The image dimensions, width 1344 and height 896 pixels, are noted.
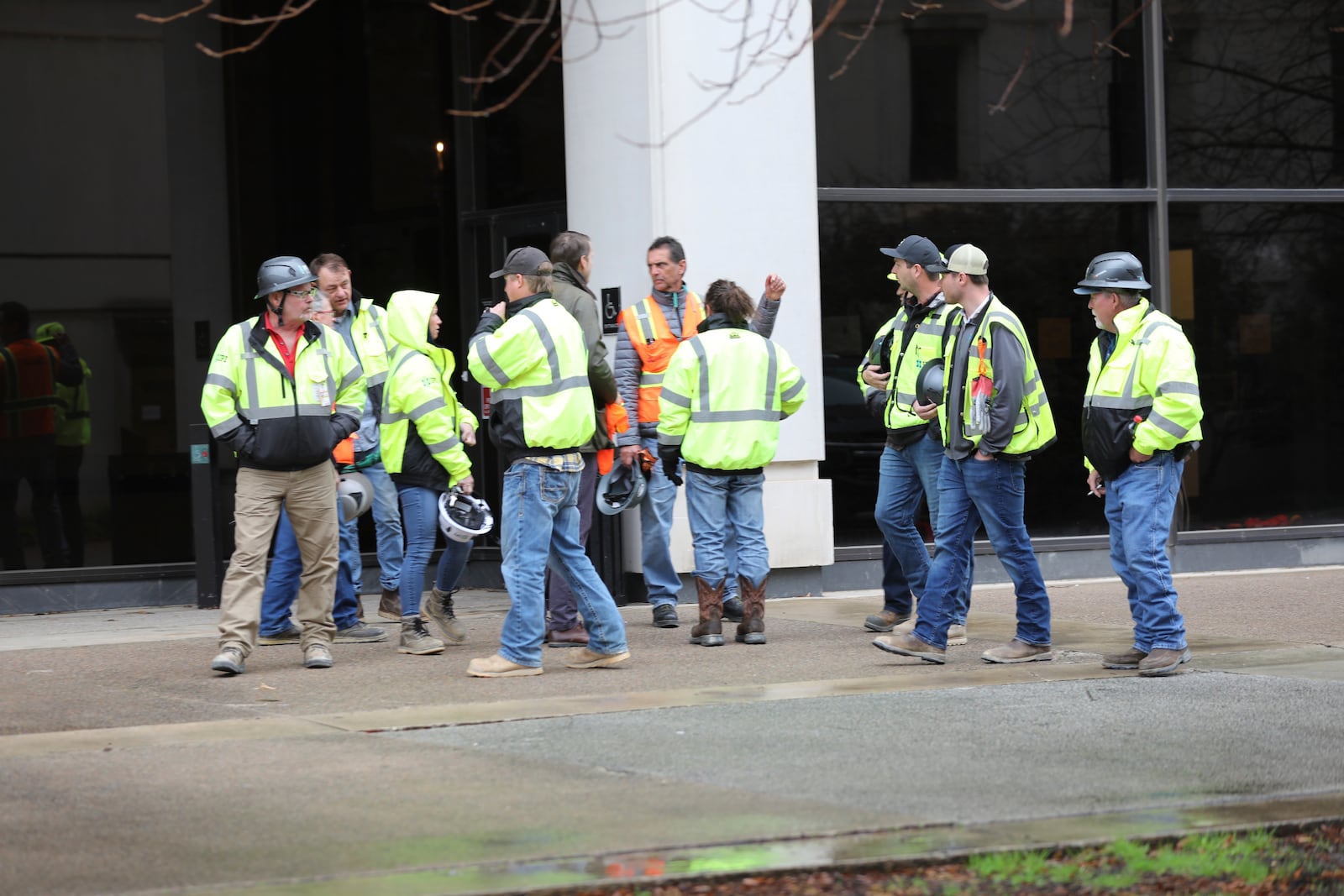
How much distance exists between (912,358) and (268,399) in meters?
3.37

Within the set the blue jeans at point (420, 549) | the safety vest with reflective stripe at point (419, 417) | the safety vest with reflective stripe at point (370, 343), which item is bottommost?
the blue jeans at point (420, 549)

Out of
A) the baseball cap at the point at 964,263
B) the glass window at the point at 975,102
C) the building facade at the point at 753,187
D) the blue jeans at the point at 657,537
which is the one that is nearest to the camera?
the baseball cap at the point at 964,263

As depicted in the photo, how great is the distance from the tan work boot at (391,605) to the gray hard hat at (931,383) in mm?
3522

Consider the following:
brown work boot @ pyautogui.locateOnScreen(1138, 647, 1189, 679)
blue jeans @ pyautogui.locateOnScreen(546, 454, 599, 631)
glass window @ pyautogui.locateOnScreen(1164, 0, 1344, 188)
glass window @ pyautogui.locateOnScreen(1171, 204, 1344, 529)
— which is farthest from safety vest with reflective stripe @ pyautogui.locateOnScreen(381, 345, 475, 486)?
glass window @ pyautogui.locateOnScreen(1164, 0, 1344, 188)

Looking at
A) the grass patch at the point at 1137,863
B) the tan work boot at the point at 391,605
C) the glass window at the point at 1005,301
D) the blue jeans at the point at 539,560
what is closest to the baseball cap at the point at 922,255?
the blue jeans at the point at 539,560

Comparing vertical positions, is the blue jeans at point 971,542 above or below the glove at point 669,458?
below

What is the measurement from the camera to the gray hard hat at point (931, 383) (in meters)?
9.59

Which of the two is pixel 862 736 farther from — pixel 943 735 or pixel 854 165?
pixel 854 165

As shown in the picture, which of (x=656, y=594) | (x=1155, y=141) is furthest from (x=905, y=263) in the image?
(x=1155, y=141)

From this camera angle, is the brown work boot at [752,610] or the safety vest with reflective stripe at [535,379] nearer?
the safety vest with reflective stripe at [535,379]

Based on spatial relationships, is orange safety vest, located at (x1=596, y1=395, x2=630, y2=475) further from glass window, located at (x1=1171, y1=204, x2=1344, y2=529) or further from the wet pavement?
glass window, located at (x1=1171, y1=204, x2=1344, y2=529)

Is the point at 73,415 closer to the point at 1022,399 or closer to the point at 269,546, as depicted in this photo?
the point at 269,546

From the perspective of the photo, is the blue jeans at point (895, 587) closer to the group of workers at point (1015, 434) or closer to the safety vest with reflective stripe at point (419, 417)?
the group of workers at point (1015, 434)

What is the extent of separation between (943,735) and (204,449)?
6278mm
